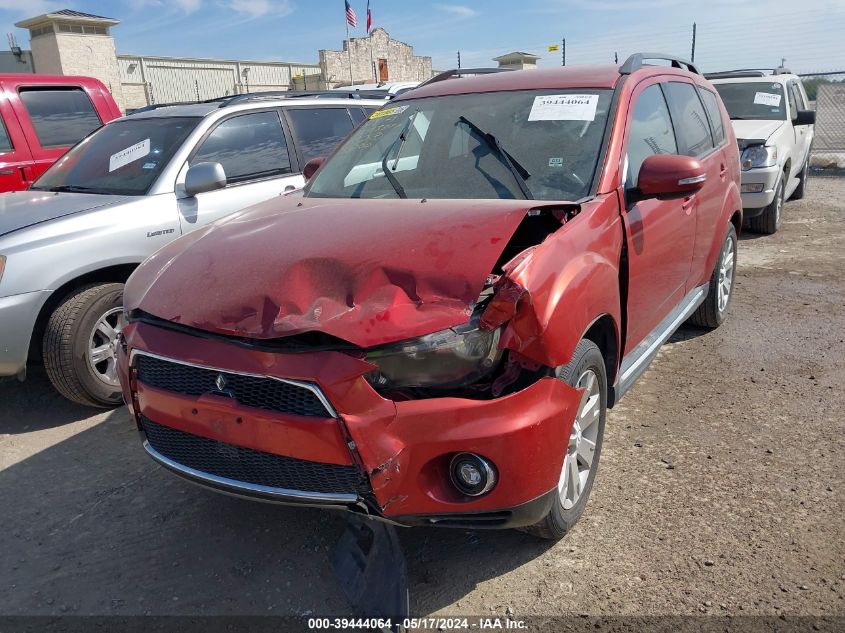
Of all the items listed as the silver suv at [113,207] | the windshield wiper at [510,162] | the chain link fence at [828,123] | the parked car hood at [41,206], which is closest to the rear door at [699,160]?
the windshield wiper at [510,162]

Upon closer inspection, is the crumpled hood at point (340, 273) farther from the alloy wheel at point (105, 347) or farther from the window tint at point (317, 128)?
the window tint at point (317, 128)

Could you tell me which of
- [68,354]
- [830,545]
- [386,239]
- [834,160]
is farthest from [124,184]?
[834,160]

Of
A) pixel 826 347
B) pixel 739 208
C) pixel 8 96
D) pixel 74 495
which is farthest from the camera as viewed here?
pixel 8 96

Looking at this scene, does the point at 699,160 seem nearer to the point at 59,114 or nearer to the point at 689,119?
the point at 689,119

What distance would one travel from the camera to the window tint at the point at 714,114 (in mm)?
4855

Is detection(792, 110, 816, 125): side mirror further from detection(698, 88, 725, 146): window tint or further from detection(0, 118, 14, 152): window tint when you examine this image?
detection(0, 118, 14, 152): window tint

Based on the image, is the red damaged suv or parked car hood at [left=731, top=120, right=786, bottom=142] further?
parked car hood at [left=731, top=120, right=786, bottom=142]

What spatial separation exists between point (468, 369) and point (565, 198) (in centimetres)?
116

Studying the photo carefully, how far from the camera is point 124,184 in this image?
488 centimetres

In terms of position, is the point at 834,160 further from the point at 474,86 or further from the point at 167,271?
the point at 167,271

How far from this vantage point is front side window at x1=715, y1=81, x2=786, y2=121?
29.6 feet

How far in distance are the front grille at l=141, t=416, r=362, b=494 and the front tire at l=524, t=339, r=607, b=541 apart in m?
0.82

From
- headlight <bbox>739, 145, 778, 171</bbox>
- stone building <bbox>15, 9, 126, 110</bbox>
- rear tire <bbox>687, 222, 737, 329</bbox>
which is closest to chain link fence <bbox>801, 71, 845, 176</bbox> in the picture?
headlight <bbox>739, 145, 778, 171</bbox>

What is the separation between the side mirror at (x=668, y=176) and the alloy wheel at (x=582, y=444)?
97 centimetres
